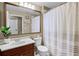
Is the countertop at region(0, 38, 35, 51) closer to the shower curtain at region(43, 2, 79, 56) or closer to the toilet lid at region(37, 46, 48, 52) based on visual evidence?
the toilet lid at region(37, 46, 48, 52)

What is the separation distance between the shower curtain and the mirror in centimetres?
20

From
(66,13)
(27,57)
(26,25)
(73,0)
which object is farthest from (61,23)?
(27,57)

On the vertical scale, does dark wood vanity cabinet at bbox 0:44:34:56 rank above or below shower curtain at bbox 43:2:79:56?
below

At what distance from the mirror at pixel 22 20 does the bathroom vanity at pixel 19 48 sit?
0.66ft

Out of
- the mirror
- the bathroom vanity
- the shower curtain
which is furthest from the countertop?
the shower curtain

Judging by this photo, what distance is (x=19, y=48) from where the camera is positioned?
1612 millimetres

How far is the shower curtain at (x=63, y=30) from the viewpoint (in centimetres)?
180

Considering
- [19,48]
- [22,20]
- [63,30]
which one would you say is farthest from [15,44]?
[63,30]

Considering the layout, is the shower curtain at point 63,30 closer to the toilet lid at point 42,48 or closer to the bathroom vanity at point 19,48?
the toilet lid at point 42,48

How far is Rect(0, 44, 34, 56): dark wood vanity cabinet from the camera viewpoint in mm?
1522

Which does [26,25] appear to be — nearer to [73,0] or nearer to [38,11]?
[38,11]

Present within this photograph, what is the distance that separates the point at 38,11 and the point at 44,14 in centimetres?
15

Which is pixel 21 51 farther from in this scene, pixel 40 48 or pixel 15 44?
pixel 40 48

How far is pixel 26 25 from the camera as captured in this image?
70.9 inches
